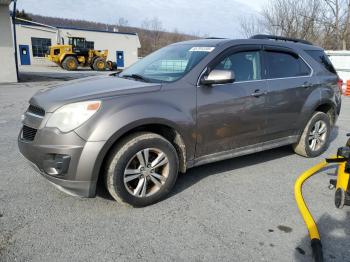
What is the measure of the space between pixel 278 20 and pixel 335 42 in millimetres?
5237

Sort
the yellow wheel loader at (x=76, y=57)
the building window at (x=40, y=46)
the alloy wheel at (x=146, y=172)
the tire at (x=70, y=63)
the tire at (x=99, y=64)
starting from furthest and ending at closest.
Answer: the building window at (x=40, y=46), the tire at (x=99, y=64), the yellow wheel loader at (x=76, y=57), the tire at (x=70, y=63), the alloy wheel at (x=146, y=172)

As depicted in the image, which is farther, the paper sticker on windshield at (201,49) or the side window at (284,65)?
the side window at (284,65)

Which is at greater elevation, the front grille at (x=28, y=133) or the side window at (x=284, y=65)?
the side window at (x=284, y=65)

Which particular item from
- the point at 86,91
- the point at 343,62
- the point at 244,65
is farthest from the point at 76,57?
the point at 86,91


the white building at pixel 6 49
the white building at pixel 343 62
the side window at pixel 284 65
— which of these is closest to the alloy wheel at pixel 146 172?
the side window at pixel 284 65

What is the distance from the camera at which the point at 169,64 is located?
3.82 m

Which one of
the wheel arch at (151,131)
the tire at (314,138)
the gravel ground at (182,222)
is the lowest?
the gravel ground at (182,222)

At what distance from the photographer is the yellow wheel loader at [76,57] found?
26547mm

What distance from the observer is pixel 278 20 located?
87.4 ft

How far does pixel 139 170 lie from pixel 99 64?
84.0 ft

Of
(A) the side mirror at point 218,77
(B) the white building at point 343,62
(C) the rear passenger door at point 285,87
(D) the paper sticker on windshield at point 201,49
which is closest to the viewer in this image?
(A) the side mirror at point 218,77

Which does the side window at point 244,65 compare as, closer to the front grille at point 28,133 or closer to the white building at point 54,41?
the front grille at point 28,133

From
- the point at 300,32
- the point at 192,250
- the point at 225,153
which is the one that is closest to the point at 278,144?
the point at 225,153

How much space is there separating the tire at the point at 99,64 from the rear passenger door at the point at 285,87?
24.5 meters
